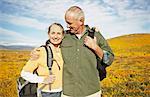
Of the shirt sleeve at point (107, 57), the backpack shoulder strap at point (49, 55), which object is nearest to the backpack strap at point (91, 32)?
the shirt sleeve at point (107, 57)

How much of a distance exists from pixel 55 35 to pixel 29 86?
385 mm

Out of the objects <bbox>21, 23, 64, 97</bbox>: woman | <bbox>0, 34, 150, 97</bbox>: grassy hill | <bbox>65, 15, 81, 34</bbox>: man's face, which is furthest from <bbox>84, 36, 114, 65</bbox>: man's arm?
<bbox>0, 34, 150, 97</bbox>: grassy hill

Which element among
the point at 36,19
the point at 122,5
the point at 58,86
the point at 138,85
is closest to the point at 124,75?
the point at 138,85

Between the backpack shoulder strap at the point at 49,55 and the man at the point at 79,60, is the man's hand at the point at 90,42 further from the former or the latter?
the backpack shoulder strap at the point at 49,55

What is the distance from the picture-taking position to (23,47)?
6.01m

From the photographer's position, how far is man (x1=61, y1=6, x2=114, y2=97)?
266cm

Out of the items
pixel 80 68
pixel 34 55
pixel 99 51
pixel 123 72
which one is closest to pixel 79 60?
pixel 80 68

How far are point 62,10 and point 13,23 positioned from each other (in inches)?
36.6

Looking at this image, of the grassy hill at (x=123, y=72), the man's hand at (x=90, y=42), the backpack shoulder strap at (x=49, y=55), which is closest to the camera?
the man's hand at (x=90, y=42)

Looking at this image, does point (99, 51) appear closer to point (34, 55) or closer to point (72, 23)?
point (72, 23)

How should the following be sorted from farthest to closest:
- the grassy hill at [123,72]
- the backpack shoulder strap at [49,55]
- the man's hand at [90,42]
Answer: the grassy hill at [123,72] → the backpack shoulder strap at [49,55] → the man's hand at [90,42]

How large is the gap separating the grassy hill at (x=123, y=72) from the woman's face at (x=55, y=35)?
3.00m

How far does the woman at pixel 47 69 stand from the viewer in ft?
8.77

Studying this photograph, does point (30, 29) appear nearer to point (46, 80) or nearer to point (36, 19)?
point (36, 19)
